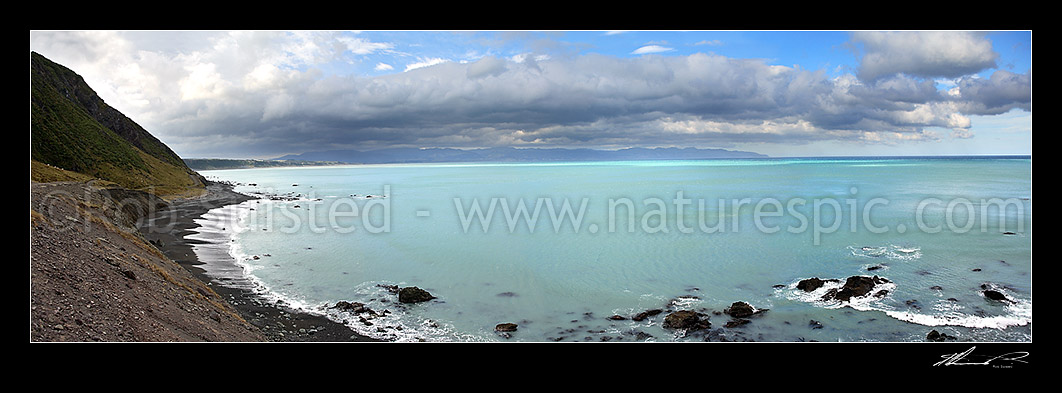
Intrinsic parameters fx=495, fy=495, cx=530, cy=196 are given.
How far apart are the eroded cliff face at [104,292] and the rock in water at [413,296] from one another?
4.56 m

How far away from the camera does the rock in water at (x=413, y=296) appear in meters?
15.8

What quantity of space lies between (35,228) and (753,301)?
1843 cm

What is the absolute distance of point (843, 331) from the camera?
13.2 metres

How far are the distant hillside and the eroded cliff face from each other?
3319 centimetres

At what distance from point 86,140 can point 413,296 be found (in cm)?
5178

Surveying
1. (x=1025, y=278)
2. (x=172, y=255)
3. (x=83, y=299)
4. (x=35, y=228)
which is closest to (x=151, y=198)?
(x=172, y=255)

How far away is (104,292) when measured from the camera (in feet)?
29.5

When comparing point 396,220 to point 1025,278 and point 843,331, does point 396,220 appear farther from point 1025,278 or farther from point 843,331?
point 1025,278

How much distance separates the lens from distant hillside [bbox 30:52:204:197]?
1654 inches

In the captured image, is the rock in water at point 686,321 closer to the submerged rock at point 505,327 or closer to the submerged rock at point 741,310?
the submerged rock at point 741,310
